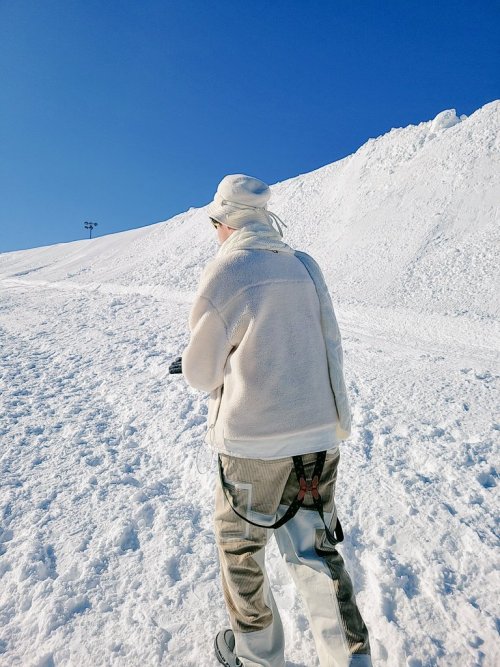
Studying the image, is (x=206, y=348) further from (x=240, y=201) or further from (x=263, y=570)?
(x=263, y=570)

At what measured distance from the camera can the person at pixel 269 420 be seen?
5.52 feet

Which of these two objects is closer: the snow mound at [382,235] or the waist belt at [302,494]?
the waist belt at [302,494]

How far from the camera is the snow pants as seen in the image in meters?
1.73

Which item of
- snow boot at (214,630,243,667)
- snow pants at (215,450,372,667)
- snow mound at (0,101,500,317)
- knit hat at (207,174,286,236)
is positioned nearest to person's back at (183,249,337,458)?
snow pants at (215,450,372,667)

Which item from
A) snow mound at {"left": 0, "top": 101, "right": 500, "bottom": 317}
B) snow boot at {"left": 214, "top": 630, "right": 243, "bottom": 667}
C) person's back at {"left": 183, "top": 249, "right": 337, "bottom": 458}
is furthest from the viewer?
snow mound at {"left": 0, "top": 101, "right": 500, "bottom": 317}

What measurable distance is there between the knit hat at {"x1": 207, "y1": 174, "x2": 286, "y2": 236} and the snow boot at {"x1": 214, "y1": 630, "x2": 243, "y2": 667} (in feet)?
6.67

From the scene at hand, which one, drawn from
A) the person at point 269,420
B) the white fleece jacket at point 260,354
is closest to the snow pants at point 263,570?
the person at point 269,420

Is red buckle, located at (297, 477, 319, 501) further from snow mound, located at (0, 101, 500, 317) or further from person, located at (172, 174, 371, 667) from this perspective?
snow mound, located at (0, 101, 500, 317)

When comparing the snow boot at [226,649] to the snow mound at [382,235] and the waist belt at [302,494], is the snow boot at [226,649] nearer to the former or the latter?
the waist belt at [302,494]

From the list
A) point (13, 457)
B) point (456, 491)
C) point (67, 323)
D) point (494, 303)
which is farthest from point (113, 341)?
point (494, 303)

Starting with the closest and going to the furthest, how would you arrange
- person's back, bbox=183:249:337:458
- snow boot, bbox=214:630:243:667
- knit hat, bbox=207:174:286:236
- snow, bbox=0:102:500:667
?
person's back, bbox=183:249:337:458, knit hat, bbox=207:174:286:236, snow boot, bbox=214:630:243:667, snow, bbox=0:102:500:667

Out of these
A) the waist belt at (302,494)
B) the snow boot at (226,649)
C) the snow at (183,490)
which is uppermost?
the waist belt at (302,494)

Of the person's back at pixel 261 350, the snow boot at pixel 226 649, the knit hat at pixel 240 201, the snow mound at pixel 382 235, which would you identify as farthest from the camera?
the snow mound at pixel 382 235

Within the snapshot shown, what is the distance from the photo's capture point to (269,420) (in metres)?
1.69
